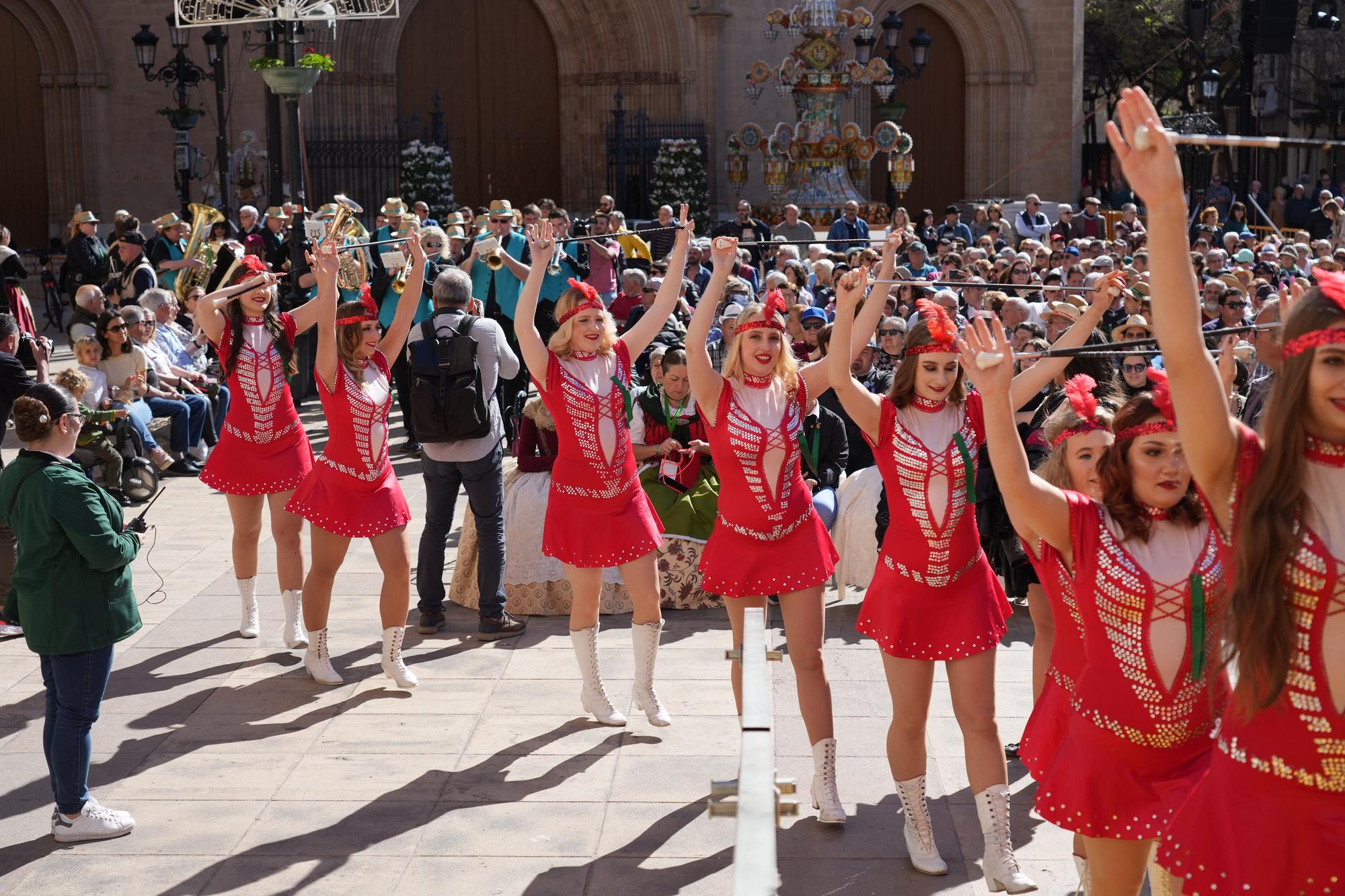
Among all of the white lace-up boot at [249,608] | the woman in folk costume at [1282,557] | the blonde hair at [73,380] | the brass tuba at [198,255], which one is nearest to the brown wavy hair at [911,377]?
the woman in folk costume at [1282,557]

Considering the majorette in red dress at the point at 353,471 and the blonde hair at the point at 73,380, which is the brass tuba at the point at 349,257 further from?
the blonde hair at the point at 73,380

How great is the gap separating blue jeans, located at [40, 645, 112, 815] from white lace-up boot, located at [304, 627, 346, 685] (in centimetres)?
172

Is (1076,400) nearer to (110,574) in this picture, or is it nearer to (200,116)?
(110,574)

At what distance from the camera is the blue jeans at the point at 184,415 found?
1208 centimetres

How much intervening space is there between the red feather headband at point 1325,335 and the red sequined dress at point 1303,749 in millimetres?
186

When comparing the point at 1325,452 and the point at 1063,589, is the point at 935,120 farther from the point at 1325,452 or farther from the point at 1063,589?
the point at 1325,452

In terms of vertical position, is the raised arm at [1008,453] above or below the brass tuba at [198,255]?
below

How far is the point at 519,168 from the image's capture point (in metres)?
28.2

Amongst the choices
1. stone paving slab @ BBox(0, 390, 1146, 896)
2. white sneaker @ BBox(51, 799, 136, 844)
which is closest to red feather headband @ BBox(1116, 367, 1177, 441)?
stone paving slab @ BBox(0, 390, 1146, 896)

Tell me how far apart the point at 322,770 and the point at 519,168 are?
76.3 ft

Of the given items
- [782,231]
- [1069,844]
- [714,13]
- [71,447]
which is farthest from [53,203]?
[1069,844]

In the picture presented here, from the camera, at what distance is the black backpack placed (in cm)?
735

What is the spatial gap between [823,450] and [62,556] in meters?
3.79

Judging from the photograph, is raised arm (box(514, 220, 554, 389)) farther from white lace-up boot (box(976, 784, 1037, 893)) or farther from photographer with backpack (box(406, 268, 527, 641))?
white lace-up boot (box(976, 784, 1037, 893))
